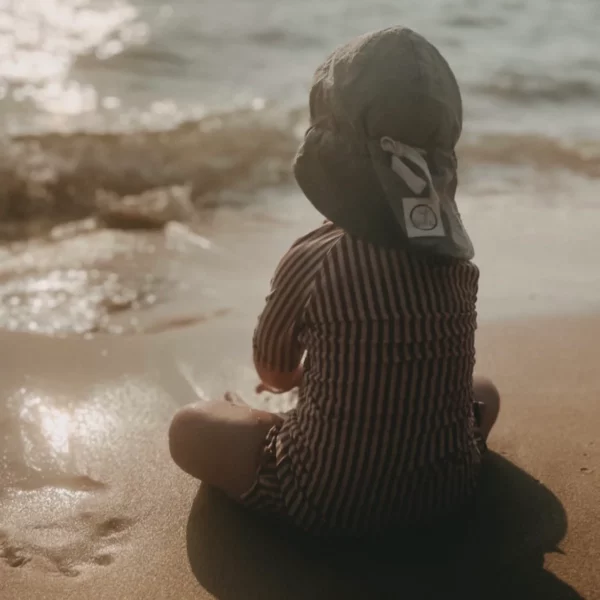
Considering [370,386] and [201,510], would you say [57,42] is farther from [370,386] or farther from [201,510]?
[370,386]

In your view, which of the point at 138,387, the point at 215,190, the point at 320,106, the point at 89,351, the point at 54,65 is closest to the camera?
the point at 320,106

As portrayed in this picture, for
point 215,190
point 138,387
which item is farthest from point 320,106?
point 215,190

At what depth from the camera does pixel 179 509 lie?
1.98 metres

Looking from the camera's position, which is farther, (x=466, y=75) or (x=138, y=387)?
(x=466, y=75)

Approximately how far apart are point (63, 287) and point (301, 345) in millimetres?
1656

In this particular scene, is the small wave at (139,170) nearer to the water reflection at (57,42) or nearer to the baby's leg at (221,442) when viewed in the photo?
the water reflection at (57,42)

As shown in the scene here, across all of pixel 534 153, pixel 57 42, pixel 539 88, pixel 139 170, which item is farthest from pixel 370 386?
pixel 57 42

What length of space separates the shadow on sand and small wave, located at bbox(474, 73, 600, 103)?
5.69 meters

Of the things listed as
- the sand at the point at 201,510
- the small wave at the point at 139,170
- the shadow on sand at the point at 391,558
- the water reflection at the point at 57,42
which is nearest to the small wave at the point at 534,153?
the small wave at the point at 139,170

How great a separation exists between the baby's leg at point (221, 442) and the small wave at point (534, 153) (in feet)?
12.4

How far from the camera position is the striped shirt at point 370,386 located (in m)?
1.65

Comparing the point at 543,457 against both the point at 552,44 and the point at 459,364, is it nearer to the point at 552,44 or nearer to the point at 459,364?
the point at 459,364

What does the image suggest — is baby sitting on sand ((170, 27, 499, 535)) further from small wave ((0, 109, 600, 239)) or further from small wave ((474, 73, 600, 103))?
small wave ((474, 73, 600, 103))

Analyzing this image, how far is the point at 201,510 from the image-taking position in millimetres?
1963
